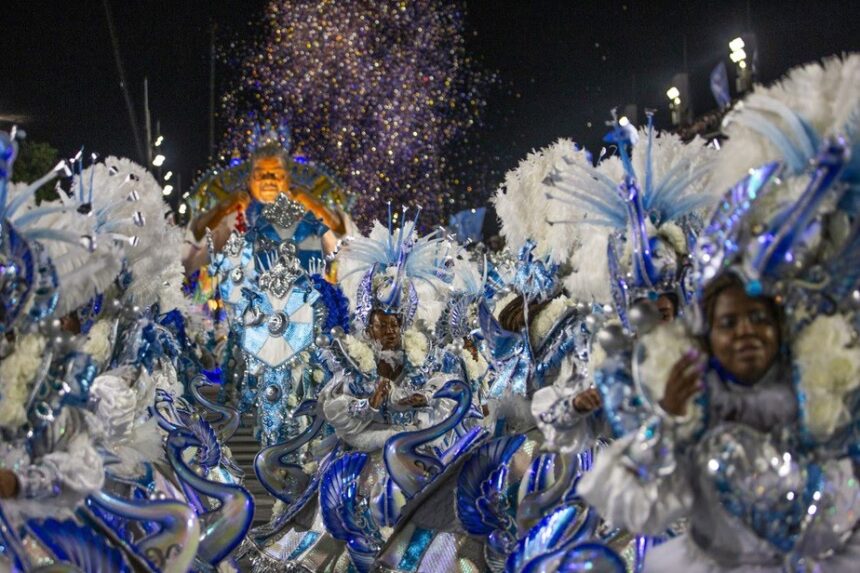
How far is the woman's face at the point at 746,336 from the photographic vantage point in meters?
3.74

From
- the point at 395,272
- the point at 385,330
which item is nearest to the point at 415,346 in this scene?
the point at 385,330

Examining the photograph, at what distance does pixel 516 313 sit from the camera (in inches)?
285

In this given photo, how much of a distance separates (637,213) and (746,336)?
1456mm

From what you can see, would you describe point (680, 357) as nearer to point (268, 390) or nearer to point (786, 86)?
point (786, 86)

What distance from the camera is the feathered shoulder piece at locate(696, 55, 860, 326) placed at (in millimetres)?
3672

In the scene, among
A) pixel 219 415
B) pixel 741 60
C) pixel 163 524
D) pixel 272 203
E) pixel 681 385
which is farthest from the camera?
pixel 272 203

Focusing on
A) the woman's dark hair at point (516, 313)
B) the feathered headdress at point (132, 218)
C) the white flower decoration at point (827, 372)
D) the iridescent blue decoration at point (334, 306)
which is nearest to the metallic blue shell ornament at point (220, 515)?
the feathered headdress at point (132, 218)

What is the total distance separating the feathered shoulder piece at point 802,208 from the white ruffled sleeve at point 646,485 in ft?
1.60

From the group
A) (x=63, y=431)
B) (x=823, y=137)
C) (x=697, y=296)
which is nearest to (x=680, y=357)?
(x=697, y=296)

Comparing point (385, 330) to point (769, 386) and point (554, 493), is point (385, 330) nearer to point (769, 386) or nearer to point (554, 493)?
point (554, 493)

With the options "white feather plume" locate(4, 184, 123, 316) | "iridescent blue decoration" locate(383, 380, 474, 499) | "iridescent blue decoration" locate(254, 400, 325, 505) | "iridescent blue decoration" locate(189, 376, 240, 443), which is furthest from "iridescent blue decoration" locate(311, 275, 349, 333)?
"white feather plume" locate(4, 184, 123, 316)

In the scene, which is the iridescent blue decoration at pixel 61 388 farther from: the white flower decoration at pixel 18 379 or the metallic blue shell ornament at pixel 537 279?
the metallic blue shell ornament at pixel 537 279

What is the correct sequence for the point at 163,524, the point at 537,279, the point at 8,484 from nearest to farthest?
the point at 8,484 → the point at 163,524 → the point at 537,279

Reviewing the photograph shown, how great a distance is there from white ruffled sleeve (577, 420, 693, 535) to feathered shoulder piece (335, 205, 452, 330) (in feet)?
16.5
